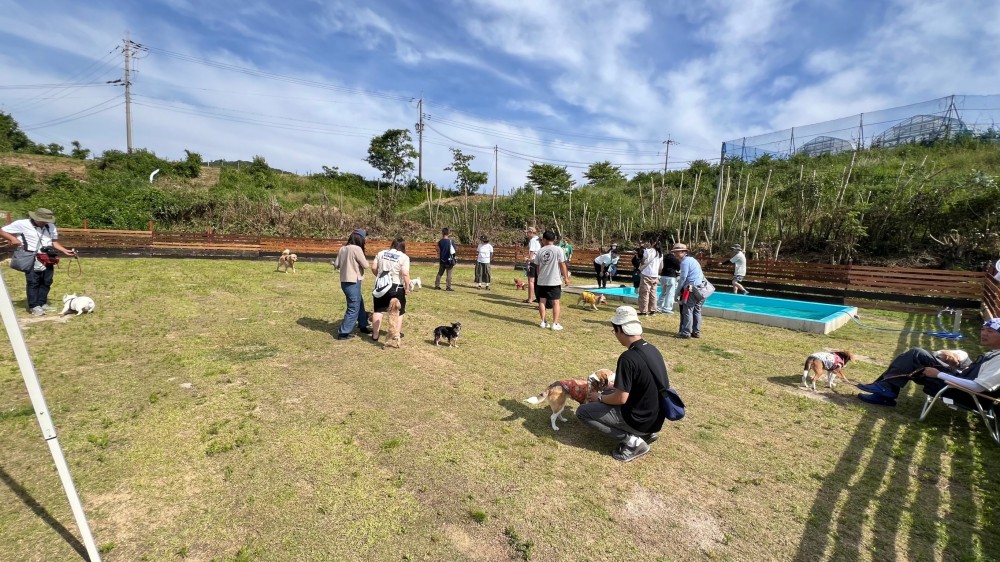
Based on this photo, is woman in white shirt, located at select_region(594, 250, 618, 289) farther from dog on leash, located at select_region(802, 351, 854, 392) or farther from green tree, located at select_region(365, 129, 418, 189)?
green tree, located at select_region(365, 129, 418, 189)

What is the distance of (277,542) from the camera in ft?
8.38

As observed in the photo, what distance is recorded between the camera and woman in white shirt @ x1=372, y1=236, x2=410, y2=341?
614cm

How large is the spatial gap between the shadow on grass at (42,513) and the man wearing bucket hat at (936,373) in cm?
678

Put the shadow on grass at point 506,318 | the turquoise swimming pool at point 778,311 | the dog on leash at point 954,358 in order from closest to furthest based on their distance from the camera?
1. the dog on leash at point 954,358
2. the shadow on grass at point 506,318
3. the turquoise swimming pool at point 778,311

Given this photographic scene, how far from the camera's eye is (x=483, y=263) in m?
13.6

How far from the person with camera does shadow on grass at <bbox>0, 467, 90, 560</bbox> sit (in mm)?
5745

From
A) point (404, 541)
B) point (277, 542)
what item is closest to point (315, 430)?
point (277, 542)

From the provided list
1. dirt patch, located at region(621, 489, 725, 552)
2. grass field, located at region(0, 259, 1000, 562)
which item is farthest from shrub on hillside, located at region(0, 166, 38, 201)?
dirt patch, located at region(621, 489, 725, 552)

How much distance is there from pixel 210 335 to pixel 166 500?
4526 millimetres

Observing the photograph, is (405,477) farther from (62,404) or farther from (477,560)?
(62,404)

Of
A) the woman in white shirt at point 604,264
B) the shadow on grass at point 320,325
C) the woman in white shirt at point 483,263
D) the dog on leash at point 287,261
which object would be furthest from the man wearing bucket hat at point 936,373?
the dog on leash at point 287,261

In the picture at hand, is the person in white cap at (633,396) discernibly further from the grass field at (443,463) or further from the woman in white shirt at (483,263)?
the woman in white shirt at (483,263)

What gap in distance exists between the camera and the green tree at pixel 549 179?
3978cm

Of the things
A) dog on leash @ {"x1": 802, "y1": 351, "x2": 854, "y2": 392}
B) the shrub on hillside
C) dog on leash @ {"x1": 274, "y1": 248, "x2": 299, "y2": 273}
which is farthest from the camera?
the shrub on hillside
